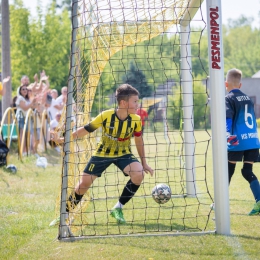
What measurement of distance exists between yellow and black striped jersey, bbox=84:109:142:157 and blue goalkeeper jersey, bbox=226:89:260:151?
3.85ft

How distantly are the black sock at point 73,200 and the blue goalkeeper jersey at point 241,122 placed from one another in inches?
76.2

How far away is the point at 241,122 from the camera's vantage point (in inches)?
261

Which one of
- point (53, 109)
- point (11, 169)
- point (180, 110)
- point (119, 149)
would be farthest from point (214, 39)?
point (53, 109)

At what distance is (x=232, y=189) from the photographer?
866cm

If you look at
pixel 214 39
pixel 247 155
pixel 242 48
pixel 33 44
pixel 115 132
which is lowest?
pixel 247 155

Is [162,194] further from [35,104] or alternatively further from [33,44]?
[33,44]

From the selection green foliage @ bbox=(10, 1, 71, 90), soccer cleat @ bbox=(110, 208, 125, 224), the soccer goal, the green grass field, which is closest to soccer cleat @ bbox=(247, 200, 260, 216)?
the green grass field

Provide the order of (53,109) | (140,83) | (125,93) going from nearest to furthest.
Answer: (125,93) < (140,83) < (53,109)

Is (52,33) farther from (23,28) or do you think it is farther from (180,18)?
(180,18)

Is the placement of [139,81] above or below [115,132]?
above

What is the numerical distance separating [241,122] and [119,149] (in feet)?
5.05

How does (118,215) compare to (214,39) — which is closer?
(214,39)

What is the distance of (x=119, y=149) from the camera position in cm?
631

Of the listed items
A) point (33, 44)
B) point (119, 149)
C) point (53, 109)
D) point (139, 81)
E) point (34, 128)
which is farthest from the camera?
point (33, 44)
